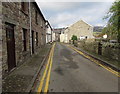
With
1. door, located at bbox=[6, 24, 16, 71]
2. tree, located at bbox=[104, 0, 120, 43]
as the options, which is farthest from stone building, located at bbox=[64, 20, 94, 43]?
door, located at bbox=[6, 24, 16, 71]

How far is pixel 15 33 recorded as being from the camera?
7.12 m

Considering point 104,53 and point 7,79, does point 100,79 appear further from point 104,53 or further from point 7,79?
point 104,53

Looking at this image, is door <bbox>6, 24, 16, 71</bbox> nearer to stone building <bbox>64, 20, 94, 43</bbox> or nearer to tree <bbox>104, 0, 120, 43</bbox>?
tree <bbox>104, 0, 120, 43</bbox>

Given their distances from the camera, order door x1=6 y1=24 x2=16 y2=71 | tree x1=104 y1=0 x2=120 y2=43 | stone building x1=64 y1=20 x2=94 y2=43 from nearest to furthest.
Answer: door x1=6 y1=24 x2=16 y2=71 → tree x1=104 y1=0 x2=120 y2=43 → stone building x1=64 y1=20 x2=94 y2=43

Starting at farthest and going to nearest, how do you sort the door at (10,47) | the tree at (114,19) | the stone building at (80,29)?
the stone building at (80,29) < the tree at (114,19) < the door at (10,47)

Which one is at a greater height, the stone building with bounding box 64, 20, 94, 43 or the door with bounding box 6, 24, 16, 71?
the stone building with bounding box 64, 20, 94, 43

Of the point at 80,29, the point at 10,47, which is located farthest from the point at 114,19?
the point at 80,29

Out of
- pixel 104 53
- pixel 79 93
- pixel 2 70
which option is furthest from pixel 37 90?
pixel 104 53

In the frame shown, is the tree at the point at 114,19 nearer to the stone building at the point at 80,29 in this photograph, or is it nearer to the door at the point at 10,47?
the door at the point at 10,47

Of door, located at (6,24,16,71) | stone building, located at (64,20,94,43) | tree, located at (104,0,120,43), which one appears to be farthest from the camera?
stone building, located at (64,20,94,43)

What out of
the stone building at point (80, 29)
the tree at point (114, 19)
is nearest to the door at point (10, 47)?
the tree at point (114, 19)

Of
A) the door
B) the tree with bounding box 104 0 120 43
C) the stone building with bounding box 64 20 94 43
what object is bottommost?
the door

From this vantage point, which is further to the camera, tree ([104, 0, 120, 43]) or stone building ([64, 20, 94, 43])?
stone building ([64, 20, 94, 43])

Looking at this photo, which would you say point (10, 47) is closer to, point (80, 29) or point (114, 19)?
point (114, 19)
